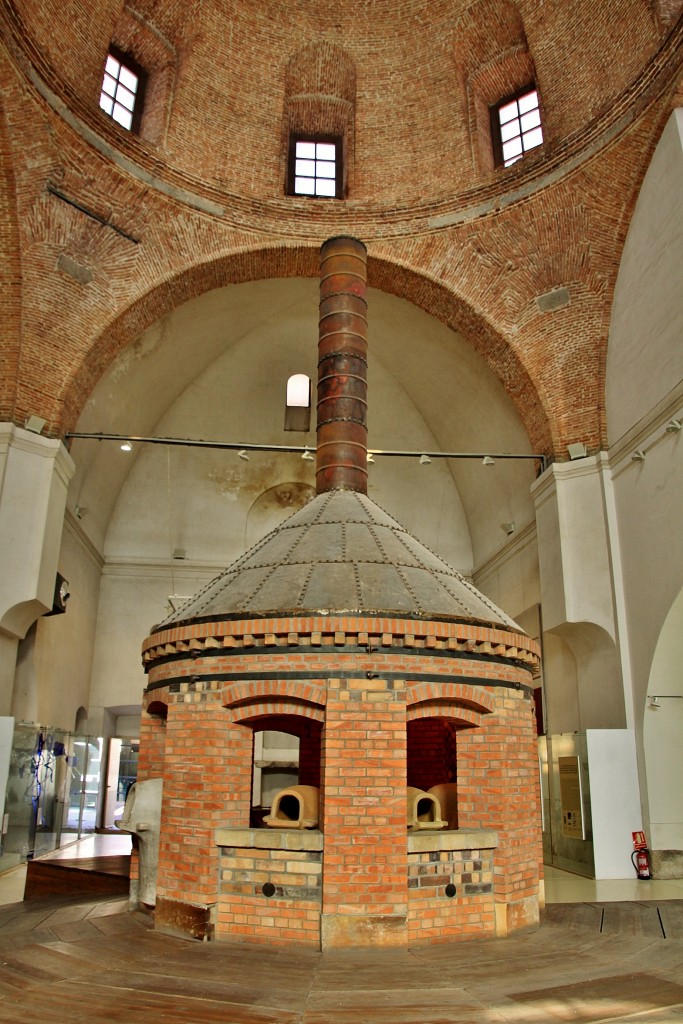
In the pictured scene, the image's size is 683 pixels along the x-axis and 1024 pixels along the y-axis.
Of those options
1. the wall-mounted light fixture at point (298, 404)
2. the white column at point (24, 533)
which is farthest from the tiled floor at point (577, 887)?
the wall-mounted light fixture at point (298, 404)

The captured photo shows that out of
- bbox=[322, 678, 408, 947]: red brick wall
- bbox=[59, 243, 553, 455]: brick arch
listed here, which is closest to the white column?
bbox=[59, 243, 553, 455]: brick arch

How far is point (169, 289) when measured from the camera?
12.7 metres

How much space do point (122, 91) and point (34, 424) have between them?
21.9 ft

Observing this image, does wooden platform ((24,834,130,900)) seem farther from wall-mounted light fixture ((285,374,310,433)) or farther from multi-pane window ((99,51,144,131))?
multi-pane window ((99,51,144,131))

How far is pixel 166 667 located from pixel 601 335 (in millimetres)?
8436

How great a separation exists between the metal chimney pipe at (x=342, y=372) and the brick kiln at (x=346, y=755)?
7.98 ft

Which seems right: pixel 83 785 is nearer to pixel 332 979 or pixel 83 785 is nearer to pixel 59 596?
pixel 59 596

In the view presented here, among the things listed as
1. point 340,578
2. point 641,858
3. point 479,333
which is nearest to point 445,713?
point 340,578

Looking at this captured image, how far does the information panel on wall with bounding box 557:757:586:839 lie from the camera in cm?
1028

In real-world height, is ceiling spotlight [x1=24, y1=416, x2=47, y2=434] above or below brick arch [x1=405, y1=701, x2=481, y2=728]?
above

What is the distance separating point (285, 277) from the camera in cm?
1398

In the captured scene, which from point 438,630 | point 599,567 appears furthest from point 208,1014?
point 599,567

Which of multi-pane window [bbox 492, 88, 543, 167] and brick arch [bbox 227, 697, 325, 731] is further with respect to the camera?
multi-pane window [bbox 492, 88, 543, 167]

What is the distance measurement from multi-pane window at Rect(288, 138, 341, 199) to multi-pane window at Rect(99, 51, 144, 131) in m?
2.95
